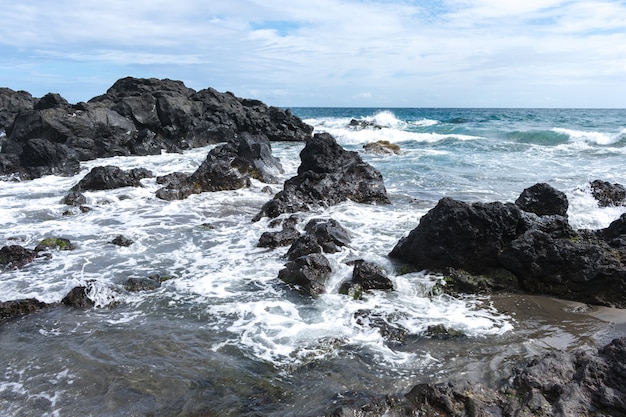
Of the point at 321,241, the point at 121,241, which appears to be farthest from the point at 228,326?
the point at 121,241

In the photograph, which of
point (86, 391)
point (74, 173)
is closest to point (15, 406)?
point (86, 391)

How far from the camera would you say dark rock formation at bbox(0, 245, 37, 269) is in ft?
26.8

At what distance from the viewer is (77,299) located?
6.80 m

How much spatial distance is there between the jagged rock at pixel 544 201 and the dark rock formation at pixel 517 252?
131 cm

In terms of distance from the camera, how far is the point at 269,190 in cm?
1506

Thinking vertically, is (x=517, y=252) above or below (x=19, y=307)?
above

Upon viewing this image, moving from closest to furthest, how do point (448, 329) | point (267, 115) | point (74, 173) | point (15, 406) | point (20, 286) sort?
point (15, 406) → point (448, 329) → point (20, 286) → point (74, 173) → point (267, 115)

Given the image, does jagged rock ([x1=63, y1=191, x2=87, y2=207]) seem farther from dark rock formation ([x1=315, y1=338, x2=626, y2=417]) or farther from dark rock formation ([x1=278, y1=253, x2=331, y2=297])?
dark rock formation ([x1=315, y1=338, x2=626, y2=417])

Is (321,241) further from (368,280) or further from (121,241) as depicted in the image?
(121,241)

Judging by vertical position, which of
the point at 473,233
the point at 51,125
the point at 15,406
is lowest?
the point at 15,406

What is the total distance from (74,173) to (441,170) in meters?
14.9

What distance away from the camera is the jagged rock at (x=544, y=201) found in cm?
995

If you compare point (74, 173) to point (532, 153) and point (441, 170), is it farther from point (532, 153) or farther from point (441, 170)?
point (532, 153)

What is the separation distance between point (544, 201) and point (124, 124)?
2149 centimetres
